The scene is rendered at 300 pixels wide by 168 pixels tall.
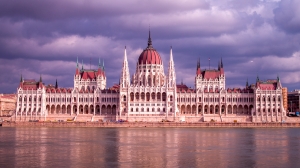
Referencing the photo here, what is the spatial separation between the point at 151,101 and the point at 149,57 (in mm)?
18637

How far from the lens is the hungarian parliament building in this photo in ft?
456

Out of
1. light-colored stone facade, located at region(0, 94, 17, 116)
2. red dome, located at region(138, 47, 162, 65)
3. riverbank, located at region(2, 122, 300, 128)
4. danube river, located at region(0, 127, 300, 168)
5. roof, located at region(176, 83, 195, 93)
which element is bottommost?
danube river, located at region(0, 127, 300, 168)

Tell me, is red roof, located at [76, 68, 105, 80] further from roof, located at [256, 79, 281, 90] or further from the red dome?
roof, located at [256, 79, 281, 90]

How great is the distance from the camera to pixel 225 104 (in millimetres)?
143500

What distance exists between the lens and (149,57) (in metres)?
152

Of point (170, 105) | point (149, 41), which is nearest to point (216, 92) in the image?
point (170, 105)

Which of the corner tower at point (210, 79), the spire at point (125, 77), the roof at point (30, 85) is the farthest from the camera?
the corner tower at point (210, 79)

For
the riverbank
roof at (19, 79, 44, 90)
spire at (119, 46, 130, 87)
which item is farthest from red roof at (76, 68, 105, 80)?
the riverbank

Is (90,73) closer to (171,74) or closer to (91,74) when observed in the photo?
(91,74)

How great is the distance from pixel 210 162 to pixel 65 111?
338 feet

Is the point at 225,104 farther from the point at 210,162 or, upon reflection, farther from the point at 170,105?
the point at 210,162

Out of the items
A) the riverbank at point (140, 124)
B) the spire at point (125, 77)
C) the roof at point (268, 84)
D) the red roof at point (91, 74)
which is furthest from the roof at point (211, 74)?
the riverbank at point (140, 124)

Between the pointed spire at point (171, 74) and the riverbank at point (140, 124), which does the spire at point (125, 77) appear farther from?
the riverbank at point (140, 124)

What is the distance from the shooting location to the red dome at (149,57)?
151625 mm
